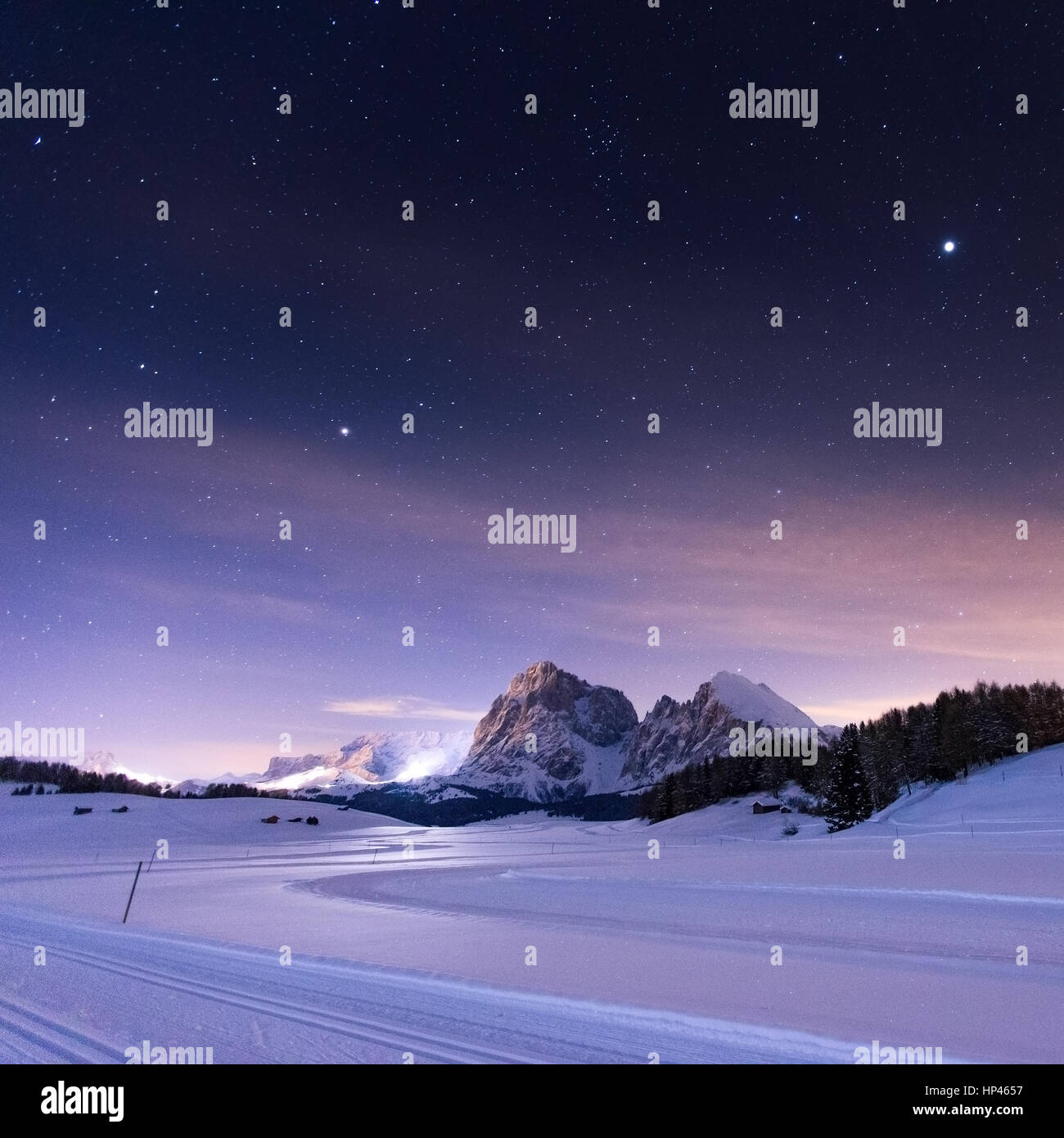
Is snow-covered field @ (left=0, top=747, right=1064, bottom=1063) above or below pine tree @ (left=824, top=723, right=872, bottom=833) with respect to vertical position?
above

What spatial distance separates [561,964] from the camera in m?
12.1

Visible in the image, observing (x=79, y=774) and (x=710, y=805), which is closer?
(x=710, y=805)

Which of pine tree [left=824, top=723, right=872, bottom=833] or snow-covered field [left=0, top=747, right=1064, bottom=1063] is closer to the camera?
snow-covered field [left=0, top=747, right=1064, bottom=1063]

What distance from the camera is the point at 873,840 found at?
4372 centimetres

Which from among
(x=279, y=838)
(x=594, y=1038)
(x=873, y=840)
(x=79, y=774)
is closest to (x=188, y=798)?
(x=79, y=774)

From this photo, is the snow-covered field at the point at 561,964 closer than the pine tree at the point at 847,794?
Yes

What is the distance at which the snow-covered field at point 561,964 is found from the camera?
7793 millimetres

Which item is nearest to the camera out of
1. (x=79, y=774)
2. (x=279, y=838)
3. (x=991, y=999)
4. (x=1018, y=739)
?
(x=991, y=999)

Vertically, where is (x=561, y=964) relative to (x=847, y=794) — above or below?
above

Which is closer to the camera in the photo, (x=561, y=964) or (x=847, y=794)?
(x=561, y=964)

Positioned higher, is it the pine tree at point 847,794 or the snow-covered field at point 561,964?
the snow-covered field at point 561,964

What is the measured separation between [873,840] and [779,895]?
2602cm

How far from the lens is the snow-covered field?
7793 mm
